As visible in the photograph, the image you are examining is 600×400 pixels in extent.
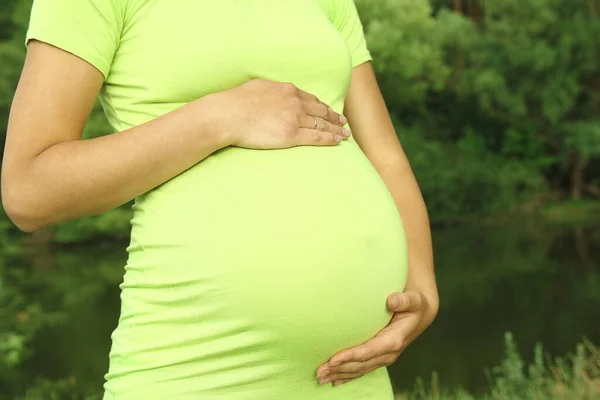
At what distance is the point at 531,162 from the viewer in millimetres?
18547

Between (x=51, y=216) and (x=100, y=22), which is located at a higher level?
(x=100, y=22)

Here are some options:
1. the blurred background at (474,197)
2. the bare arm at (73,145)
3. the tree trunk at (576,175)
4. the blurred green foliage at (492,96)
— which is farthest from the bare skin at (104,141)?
the tree trunk at (576,175)

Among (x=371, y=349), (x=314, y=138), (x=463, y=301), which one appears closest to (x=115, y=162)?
(x=314, y=138)

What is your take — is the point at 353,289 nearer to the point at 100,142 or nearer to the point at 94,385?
the point at 100,142

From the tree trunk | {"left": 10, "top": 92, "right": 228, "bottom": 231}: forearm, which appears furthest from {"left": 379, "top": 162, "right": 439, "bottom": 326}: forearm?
the tree trunk

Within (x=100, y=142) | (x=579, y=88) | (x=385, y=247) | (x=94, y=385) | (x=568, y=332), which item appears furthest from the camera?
(x=579, y=88)

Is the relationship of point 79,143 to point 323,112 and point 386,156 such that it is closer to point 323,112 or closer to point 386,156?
point 323,112

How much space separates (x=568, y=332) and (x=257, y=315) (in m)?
9.40

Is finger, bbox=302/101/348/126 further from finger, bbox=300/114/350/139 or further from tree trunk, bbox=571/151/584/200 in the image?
tree trunk, bbox=571/151/584/200

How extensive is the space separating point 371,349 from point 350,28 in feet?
1.54

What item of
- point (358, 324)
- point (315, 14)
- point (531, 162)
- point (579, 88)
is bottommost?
point (531, 162)

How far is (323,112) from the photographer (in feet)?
3.39

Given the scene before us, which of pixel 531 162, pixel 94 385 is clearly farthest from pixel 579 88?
pixel 94 385

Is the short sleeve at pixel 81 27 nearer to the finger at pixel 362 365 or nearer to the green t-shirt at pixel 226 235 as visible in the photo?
the green t-shirt at pixel 226 235
